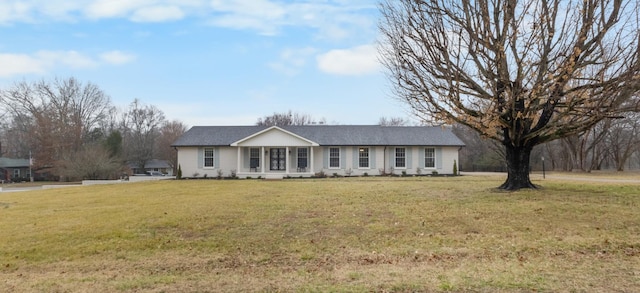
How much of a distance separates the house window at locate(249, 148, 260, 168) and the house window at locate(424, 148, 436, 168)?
1416 centimetres

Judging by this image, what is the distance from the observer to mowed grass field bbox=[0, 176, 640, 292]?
5.31 m

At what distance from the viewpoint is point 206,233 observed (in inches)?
344

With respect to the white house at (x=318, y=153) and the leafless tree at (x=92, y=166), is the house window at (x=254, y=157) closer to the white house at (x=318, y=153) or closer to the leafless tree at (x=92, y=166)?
the white house at (x=318, y=153)

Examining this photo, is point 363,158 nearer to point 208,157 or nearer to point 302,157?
point 302,157

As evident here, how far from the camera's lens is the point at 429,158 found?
114 feet

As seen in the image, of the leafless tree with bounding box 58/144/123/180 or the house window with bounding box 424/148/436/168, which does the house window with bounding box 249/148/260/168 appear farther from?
the leafless tree with bounding box 58/144/123/180

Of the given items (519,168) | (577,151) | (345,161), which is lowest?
(519,168)

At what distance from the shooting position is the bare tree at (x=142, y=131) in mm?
63688

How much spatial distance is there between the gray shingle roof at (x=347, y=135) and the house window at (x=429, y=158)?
626 millimetres

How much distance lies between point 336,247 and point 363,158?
90.7 ft

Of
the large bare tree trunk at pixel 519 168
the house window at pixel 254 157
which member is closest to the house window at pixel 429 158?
the house window at pixel 254 157

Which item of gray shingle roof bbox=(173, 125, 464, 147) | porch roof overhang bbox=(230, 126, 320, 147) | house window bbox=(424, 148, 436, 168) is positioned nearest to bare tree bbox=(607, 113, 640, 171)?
gray shingle roof bbox=(173, 125, 464, 147)

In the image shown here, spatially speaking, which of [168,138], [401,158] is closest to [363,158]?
[401,158]

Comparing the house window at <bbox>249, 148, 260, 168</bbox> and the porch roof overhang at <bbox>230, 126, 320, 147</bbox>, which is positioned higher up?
the porch roof overhang at <bbox>230, 126, 320, 147</bbox>
